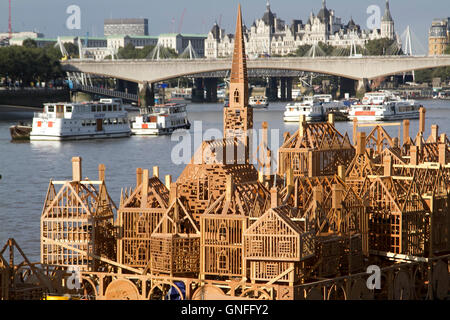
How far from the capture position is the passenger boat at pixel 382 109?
10356 centimetres

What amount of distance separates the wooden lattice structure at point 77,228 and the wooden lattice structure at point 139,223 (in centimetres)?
82

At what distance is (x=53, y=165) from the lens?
200 ft

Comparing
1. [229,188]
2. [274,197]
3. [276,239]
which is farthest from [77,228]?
[276,239]

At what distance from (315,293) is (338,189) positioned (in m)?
2.68

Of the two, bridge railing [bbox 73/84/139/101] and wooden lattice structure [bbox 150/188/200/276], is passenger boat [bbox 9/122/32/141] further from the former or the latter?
wooden lattice structure [bbox 150/188/200/276]

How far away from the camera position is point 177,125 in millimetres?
90500

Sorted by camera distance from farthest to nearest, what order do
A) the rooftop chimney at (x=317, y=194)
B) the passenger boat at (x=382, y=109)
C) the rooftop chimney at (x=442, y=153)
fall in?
the passenger boat at (x=382, y=109) → the rooftop chimney at (x=442, y=153) → the rooftop chimney at (x=317, y=194)

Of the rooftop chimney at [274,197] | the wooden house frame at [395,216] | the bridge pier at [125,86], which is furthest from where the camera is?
the bridge pier at [125,86]

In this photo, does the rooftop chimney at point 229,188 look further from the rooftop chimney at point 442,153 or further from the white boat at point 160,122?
the white boat at point 160,122

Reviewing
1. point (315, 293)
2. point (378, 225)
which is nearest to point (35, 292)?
point (315, 293)

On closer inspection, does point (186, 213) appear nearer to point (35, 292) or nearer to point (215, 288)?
point (215, 288)

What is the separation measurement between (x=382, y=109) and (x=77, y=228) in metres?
80.6

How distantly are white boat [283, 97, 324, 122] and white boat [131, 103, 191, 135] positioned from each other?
43.7 ft

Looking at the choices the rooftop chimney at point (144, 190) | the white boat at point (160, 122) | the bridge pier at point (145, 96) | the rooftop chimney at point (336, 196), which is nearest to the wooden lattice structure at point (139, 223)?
the rooftop chimney at point (144, 190)
